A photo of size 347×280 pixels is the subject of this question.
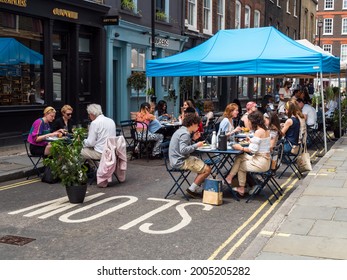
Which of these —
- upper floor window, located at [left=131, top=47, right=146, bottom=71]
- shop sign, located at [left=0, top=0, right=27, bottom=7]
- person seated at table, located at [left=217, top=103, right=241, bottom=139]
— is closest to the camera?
person seated at table, located at [left=217, top=103, right=241, bottom=139]

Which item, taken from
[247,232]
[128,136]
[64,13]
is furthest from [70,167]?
[64,13]

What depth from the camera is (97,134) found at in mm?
8867

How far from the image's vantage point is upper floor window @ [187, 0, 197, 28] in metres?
24.0

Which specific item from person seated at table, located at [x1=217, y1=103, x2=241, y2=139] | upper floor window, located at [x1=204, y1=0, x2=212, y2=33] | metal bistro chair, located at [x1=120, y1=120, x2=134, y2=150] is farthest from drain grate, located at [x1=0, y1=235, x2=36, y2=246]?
upper floor window, located at [x1=204, y1=0, x2=212, y2=33]

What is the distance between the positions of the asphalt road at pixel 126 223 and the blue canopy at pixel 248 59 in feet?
12.4

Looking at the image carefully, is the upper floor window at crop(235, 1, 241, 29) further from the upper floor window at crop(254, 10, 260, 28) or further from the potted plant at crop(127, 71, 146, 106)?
the potted plant at crop(127, 71, 146, 106)

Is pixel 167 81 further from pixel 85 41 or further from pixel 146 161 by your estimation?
pixel 146 161

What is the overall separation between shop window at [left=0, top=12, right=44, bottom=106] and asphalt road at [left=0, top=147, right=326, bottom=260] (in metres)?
4.79

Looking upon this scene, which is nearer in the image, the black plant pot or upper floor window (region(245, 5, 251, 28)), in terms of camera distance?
the black plant pot

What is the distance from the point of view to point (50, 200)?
7.77 meters

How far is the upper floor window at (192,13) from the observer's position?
24.0m

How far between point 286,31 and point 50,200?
117 ft

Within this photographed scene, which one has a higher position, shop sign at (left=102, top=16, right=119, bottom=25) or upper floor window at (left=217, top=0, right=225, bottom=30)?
upper floor window at (left=217, top=0, right=225, bottom=30)

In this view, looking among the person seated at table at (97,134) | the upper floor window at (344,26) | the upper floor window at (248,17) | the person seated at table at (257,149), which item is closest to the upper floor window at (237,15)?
the upper floor window at (248,17)
